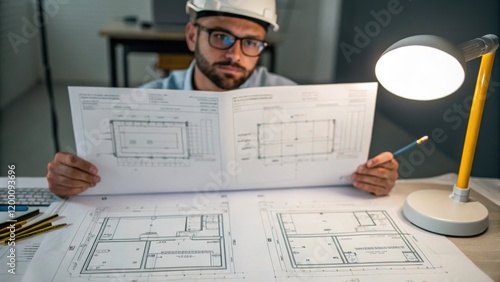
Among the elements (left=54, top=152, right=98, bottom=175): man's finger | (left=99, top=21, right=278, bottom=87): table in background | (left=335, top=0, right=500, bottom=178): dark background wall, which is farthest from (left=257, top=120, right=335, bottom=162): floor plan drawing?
(left=99, top=21, right=278, bottom=87): table in background

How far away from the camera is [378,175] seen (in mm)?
1111

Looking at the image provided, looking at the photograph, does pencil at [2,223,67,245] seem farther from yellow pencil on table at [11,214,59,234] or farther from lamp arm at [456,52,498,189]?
lamp arm at [456,52,498,189]

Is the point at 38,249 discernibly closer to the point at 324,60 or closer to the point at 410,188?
the point at 410,188

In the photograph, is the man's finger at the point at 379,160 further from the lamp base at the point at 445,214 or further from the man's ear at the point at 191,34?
the man's ear at the point at 191,34

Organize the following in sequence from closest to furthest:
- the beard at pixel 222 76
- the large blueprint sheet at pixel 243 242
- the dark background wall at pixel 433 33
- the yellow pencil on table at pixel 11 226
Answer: the large blueprint sheet at pixel 243 242, the yellow pencil on table at pixel 11 226, the beard at pixel 222 76, the dark background wall at pixel 433 33

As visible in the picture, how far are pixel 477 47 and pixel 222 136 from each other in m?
0.59

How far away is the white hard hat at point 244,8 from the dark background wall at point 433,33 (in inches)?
28.0

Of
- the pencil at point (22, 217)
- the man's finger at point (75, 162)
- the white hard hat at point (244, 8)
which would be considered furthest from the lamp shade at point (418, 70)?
the pencil at point (22, 217)

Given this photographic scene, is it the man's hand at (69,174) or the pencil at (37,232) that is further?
the man's hand at (69,174)

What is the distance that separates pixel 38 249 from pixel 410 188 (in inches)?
36.0

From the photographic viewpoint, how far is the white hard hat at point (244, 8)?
1328 millimetres

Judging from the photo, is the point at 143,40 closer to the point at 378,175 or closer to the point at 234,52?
the point at 234,52

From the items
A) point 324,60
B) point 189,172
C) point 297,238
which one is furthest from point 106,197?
point 324,60

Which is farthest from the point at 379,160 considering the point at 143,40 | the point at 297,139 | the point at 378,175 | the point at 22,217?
the point at 143,40
